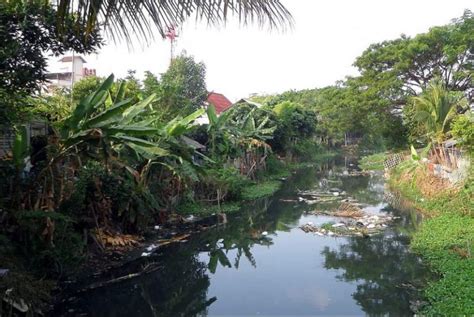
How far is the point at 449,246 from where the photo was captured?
827 centimetres

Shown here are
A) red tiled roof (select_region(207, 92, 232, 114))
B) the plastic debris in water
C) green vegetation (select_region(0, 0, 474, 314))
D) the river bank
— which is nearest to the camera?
green vegetation (select_region(0, 0, 474, 314))

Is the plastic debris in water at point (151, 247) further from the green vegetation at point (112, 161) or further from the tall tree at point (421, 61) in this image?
the tall tree at point (421, 61)

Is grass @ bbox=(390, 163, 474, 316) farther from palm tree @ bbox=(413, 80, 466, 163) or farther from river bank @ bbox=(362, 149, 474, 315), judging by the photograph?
palm tree @ bbox=(413, 80, 466, 163)

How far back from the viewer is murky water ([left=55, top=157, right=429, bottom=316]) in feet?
20.9

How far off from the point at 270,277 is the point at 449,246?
3.50 meters

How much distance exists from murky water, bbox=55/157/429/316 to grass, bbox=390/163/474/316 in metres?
0.34

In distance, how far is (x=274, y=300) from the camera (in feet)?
22.0

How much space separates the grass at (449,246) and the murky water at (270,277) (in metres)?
0.34

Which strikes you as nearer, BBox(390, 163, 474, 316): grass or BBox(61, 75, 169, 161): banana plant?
BBox(390, 163, 474, 316): grass

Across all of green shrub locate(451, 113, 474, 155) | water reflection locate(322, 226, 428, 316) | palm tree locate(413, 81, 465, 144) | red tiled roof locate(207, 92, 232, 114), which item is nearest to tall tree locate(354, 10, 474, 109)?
palm tree locate(413, 81, 465, 144)

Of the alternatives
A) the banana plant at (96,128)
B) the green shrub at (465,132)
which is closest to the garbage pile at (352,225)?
the green shrub at (465,132)

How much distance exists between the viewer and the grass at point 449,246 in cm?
582

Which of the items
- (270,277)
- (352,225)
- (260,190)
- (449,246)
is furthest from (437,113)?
(270,277)

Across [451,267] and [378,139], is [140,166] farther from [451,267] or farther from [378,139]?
[378,139]
